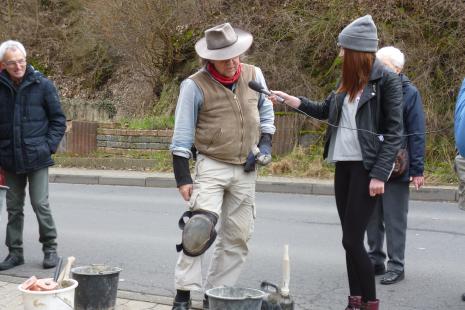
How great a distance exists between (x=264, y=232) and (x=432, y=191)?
4.23 metres

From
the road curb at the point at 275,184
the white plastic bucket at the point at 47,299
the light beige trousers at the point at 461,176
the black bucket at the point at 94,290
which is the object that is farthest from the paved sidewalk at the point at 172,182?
the white plastic bucket at the point at 47,299

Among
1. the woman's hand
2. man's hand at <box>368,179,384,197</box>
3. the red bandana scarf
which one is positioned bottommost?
man's hand at <box>368,179,384,197</box>

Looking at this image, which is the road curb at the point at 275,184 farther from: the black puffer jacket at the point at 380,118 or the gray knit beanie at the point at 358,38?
the gray knit beanie at the point at 358,38

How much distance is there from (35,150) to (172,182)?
7.63 m

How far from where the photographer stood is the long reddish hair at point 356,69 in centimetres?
473

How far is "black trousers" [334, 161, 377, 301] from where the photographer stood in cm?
471

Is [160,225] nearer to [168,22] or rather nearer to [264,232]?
[264,232]

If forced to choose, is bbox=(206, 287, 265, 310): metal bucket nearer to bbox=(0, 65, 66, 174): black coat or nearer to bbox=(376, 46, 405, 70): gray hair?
bbox=(376, 46, 405, 70): gray hair

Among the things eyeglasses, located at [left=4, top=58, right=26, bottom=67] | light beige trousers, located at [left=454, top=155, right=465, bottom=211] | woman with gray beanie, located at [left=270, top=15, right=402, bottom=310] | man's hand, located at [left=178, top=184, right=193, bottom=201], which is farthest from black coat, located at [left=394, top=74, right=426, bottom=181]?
eyeglasses, located at [left=4, top=58, right=26, bottom=67]

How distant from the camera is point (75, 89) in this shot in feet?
83.9

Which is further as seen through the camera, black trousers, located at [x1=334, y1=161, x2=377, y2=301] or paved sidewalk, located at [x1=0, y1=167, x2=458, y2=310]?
paved sidewalk, located at [x1=0, y1=167, x2=458, y2=310]

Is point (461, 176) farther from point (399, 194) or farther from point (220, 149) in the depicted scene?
point (220, 149)

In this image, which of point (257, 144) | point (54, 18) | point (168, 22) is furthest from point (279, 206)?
point (54, 18)

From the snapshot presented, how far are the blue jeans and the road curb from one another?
6.81 metres
